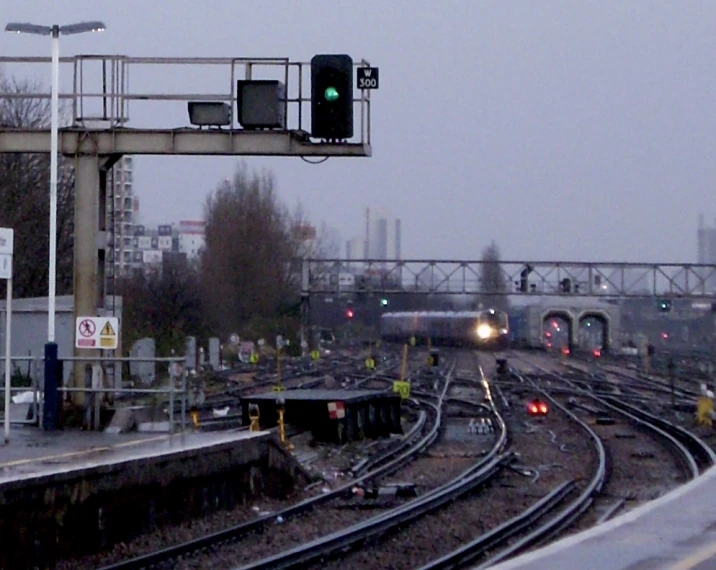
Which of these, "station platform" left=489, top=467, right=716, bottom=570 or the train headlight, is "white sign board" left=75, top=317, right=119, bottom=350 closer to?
"station platform" left=489, top=467, right=716, bottom=570

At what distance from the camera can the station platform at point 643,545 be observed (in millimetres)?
8562

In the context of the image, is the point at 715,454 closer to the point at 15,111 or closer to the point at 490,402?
the point at 490,402

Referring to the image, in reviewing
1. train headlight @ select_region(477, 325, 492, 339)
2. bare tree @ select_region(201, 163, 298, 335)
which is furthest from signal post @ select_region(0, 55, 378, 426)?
train headlight @ select_region(477, 325, 492, 339)

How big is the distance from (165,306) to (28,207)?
1006cm

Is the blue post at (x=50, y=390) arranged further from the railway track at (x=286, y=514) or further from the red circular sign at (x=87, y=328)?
the railway track at (x=286, y=514)

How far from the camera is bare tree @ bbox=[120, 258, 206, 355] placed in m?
50.8

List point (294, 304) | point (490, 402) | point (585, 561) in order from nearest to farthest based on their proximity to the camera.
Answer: point (585, 561) < point (490, 402) < point (294, 304)

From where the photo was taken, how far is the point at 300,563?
1208 centimetres

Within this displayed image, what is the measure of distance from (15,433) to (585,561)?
11145mm

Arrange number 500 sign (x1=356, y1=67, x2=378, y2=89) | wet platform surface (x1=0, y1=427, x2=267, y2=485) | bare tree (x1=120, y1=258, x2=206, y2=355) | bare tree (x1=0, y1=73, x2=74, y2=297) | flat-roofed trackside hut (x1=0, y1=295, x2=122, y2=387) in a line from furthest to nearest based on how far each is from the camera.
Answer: bare tree (x1=120, y1=258, x2=206, y2=355), bare tree (x1=0, y1=73, x2=74, y2=297), flat-roofed trackside hut (x1=0, y1=295, x2=122, y2=387), number 500 sign (x1=356, y1=67, x2=378, y2=89), wet platform surface (x1=0, y1=427, x2=267, y2=485)

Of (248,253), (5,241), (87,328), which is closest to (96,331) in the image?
(87,328)

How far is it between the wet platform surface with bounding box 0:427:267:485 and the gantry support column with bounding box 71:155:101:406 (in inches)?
93.5

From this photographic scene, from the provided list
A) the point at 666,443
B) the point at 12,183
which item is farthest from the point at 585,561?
the point at 12,183

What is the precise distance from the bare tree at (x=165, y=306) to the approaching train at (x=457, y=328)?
30196 millimetres
